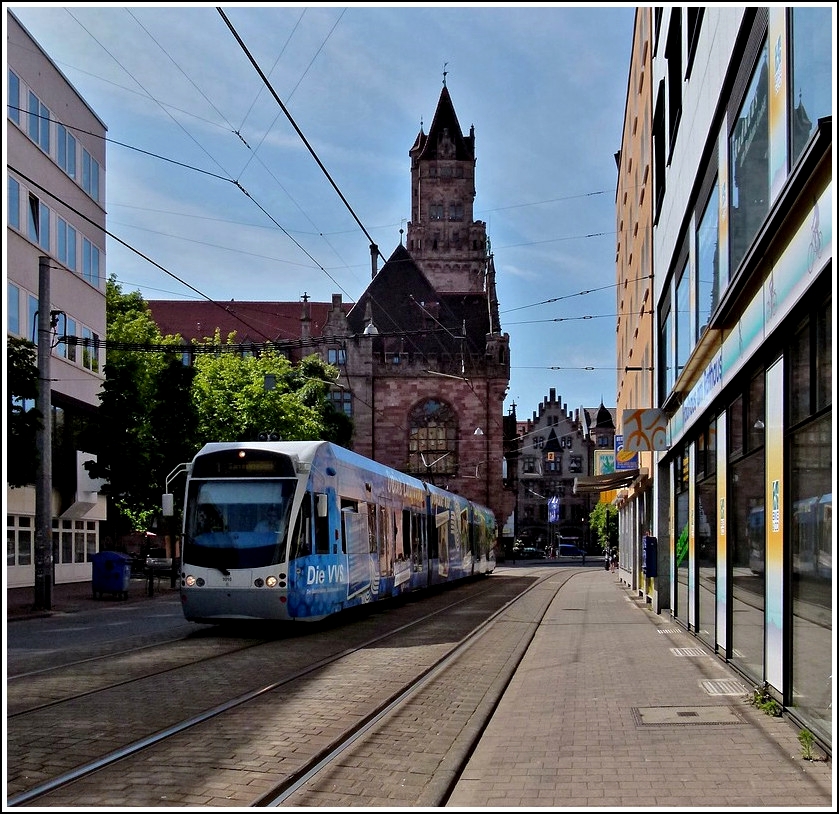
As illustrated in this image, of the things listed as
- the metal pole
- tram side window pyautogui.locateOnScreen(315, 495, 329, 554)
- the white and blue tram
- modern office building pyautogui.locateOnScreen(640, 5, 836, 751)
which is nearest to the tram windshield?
the white and blue tram

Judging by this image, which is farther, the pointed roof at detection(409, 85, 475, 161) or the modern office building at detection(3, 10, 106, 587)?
the pointed roof at detection(409, 85, 475, 161)

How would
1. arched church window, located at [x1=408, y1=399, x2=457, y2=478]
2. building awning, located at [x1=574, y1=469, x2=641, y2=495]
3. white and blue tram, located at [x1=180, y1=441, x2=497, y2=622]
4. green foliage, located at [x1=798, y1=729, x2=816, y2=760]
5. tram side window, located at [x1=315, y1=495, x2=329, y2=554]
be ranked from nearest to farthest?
green foliage, located at [x1=798, y1=729, x2=816, y2=760] → white and blue tram, located at [x1=180, y1=441, x2=497, y2=622] → tram side window, located at [x1=315, y1=495, x2=329, y2=554] → building awning, located at [x1=574, y1=469, x2=641, y2=495] → arched church window, located at [x1=408, y1=399, x2=457, y2=478]

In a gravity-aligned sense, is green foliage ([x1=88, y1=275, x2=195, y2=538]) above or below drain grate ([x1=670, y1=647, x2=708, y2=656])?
above

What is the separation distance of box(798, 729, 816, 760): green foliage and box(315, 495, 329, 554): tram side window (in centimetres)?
997

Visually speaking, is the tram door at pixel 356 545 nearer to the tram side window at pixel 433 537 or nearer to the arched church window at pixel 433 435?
the tram side window at pixel 433 537

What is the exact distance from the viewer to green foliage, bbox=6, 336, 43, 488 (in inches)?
917

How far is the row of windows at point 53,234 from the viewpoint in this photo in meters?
31.7

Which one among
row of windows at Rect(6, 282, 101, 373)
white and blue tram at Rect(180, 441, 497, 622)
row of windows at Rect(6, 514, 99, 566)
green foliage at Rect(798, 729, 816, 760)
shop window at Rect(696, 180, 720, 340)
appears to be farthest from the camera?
row of windows at Rect(6, 514, 99, 566)

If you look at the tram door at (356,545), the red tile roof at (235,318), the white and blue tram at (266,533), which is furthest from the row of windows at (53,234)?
the red tile roof at (235,318)

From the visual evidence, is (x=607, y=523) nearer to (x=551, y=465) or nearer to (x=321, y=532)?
(x=551, y=465)

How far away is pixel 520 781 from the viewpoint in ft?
23.8

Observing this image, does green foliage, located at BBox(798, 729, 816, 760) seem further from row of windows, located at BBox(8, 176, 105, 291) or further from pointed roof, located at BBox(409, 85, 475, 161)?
pointed roof, located at BBox(409, 85, 475, 161)

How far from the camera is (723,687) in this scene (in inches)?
456

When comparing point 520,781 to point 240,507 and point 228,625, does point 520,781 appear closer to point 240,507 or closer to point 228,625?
point 240,507
